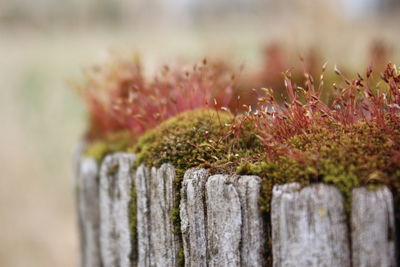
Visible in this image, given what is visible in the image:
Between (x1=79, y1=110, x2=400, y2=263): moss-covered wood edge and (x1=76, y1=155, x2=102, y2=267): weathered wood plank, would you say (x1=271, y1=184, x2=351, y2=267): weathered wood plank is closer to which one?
(x1=79, y1=110, x2=400, y2=263): moss-covered wood edge

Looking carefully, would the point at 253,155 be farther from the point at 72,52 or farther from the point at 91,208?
the point at 72,52

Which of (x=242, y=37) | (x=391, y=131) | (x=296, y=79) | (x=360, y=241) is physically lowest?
(x=360, y=241)

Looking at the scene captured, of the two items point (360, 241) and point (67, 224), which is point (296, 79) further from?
point (67, 224)

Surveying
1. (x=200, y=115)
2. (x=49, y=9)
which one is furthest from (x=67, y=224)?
(x=49, y=9)

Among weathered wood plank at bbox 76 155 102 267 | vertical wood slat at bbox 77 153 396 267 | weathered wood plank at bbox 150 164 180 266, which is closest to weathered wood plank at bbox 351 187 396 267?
vertical wood slat at bbox 77 153 396 267

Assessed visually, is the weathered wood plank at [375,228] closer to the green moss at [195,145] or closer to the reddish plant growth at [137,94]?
the green moss at [195,145]
